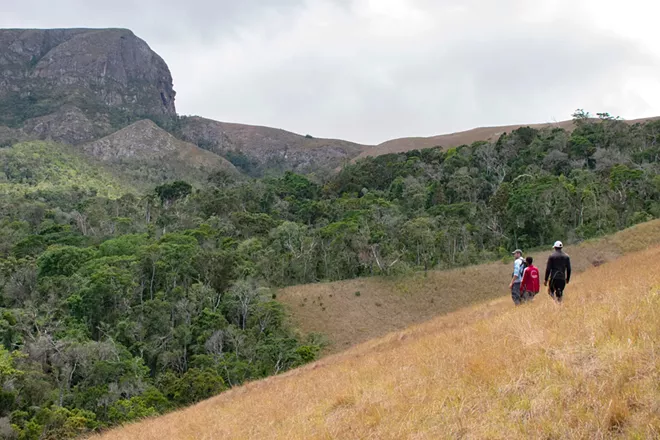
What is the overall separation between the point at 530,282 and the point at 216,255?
2993 cm

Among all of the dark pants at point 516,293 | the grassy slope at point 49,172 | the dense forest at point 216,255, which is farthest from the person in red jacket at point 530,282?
the grassy slope at point 49,172

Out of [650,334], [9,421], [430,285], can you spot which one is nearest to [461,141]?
[430,285]

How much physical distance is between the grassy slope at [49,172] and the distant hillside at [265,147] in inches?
2608

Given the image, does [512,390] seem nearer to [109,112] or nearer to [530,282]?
[530,282]

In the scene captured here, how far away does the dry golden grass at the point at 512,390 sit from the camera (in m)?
4.36

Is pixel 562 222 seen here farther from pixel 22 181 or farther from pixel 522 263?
pixel 22 181

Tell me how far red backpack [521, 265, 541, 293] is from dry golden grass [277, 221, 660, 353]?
989 inches

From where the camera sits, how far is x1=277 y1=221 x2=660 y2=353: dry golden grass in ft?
123

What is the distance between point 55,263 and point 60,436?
22571 mm

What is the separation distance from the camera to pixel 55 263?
40469 millimetres

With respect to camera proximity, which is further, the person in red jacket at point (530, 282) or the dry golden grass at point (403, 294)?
the dry golden grass at point (403, 294)

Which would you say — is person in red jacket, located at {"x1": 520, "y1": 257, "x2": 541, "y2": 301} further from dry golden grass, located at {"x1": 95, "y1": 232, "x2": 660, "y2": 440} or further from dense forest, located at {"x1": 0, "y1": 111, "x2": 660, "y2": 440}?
dense forest, located at {"x1": 0, "y1": 111, "x2": 660, "y2": 440}

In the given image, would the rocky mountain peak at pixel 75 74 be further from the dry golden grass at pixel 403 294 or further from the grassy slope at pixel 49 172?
the dry golden grass at pixel 403 294

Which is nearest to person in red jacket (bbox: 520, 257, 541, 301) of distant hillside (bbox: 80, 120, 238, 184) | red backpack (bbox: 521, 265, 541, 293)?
red backpack (bbox: 521, 265, 541, 293)
